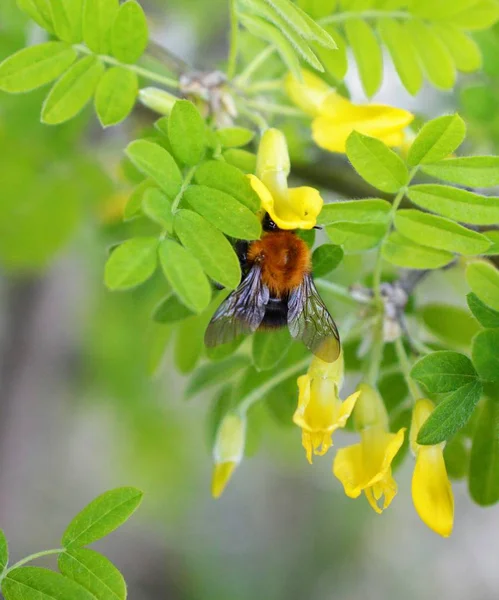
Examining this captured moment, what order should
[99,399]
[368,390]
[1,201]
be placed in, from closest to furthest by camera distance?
[368,390] → [1,201] → [99,399]

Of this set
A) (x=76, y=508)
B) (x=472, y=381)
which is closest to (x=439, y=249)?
(x=472, y=381)

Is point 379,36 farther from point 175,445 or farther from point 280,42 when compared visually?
point 175,445

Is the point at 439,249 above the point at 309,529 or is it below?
above

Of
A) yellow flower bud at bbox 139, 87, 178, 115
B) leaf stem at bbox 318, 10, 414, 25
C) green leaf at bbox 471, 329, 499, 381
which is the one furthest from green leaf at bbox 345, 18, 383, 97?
green leaf at bbox 471, 329, 499, 381

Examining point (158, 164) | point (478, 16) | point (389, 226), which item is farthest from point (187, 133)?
point (478, 16)

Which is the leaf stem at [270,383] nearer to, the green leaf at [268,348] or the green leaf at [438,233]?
the green leaf at [268,348]

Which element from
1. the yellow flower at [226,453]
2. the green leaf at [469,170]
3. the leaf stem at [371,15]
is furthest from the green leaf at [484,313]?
the leaf stem at [371,15]

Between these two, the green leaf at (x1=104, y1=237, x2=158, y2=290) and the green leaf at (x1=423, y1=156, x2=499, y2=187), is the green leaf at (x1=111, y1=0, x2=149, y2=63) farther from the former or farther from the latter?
the green leaf at (x1=423, y1=156, x2=499, y2=187)

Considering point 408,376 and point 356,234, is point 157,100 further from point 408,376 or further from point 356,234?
point 408,376
